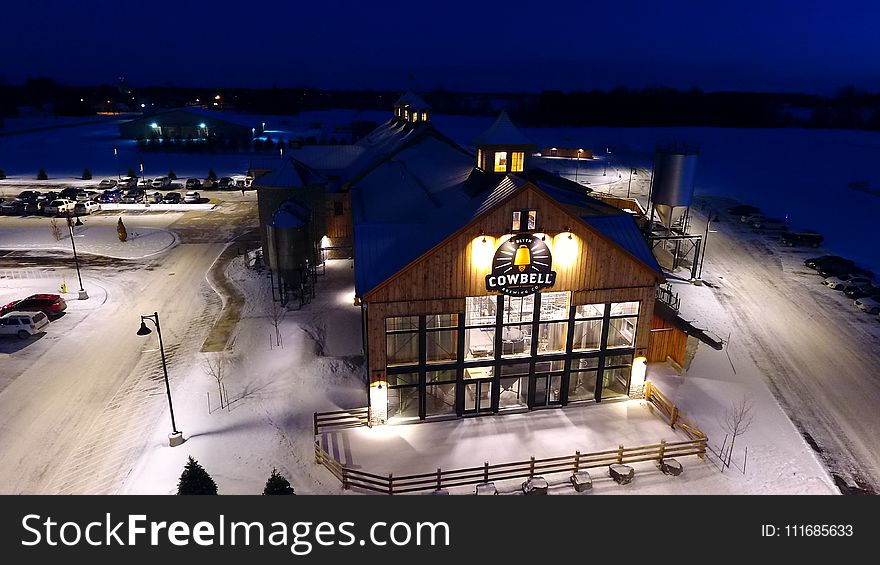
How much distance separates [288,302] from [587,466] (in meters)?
23.9

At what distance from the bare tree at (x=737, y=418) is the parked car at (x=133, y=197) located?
232 ft

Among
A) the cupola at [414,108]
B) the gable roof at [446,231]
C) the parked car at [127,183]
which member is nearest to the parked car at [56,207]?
the parked car at [127,183]

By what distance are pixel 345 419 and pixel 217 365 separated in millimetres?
9178

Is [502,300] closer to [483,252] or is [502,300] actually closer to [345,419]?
[483,252]

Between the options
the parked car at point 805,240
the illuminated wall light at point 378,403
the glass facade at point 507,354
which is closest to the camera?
the illuminated wall light at point 378,403

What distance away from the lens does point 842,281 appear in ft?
140

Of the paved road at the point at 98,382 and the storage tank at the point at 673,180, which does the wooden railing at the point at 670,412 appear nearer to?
the paved road at the point at 98,382

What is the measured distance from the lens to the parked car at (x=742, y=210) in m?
66.9

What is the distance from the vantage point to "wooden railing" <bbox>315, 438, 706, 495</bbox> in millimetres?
20734

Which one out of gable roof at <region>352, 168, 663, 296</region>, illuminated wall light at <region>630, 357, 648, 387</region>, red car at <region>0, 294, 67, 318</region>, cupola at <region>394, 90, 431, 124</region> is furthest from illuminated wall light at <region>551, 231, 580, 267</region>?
cupola at <region>394, 90, 431, 124</region>

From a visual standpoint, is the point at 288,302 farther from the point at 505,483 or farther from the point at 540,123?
the point at 540,123

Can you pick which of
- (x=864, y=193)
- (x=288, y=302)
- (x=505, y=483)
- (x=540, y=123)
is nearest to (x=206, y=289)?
(x=288, y=302)
